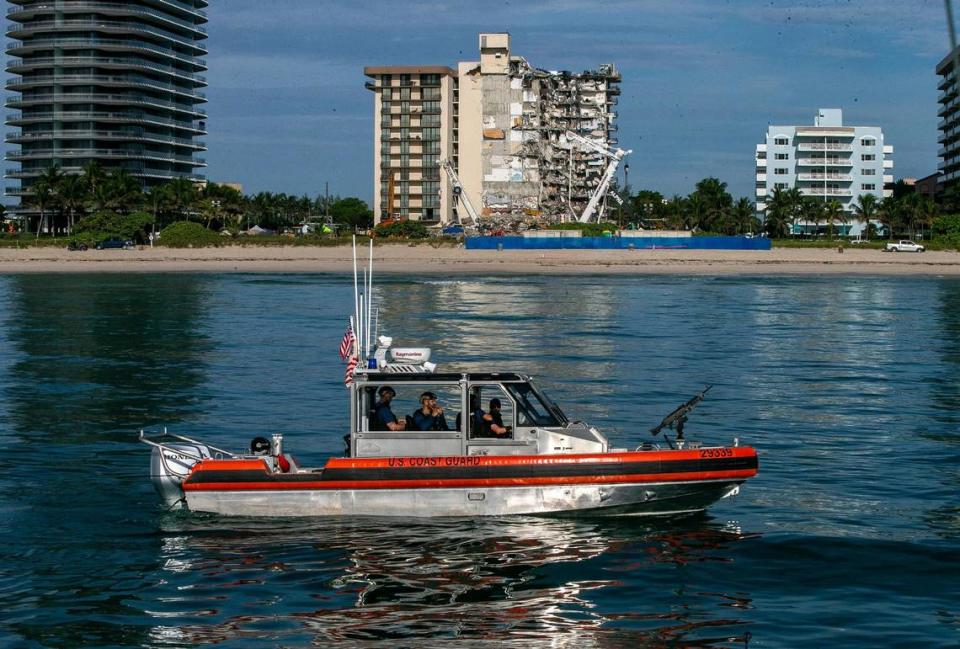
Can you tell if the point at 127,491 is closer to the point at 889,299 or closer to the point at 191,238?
the point at 889,299

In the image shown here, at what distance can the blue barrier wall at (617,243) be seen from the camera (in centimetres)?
12469

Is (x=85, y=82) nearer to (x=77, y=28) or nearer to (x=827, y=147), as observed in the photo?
(x=77, y=28)

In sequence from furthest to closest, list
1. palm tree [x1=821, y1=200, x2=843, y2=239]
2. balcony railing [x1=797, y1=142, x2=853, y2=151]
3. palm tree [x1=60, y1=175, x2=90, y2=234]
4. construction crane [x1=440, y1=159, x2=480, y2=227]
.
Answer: balcony railing [x1=797, y1=142, x2=853, y2=151] → construction crane [x1=440, y1=159, x2=480, y2=227] → palm tree [x1=821, y1=200, x2=843, y2=239] → palm tree [x1=60, y1=175, x2=90, y2=234]

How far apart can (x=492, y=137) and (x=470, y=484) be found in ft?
521

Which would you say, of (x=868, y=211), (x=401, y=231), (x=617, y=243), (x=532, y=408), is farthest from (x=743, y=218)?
(x=532, y=408)

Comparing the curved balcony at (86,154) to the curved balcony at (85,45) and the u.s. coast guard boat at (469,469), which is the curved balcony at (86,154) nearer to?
the curved balcony at (85,45)

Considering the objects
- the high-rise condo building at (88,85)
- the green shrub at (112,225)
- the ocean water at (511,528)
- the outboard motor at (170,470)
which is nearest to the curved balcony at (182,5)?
the high-rise condo building at (88,85)

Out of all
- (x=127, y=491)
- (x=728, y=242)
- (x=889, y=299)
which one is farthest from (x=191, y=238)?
(x=127, y=491)

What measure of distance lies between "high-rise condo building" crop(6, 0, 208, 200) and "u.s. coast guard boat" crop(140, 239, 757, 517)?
144m

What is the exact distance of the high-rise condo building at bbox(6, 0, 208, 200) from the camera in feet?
500

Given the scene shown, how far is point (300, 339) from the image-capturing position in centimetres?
4666

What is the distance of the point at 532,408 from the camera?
1770 cm

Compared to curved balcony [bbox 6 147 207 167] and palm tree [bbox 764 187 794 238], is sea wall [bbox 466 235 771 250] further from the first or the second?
curved balcony [bbox 6 147 207 167]

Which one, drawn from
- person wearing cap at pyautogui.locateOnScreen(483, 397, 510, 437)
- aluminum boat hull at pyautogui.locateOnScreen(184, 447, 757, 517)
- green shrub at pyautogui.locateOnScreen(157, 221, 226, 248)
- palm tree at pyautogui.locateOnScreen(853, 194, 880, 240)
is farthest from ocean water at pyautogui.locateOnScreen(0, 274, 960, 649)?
palm tree at pyautogui.locateOnScreen(853, 194, 880, 240)
